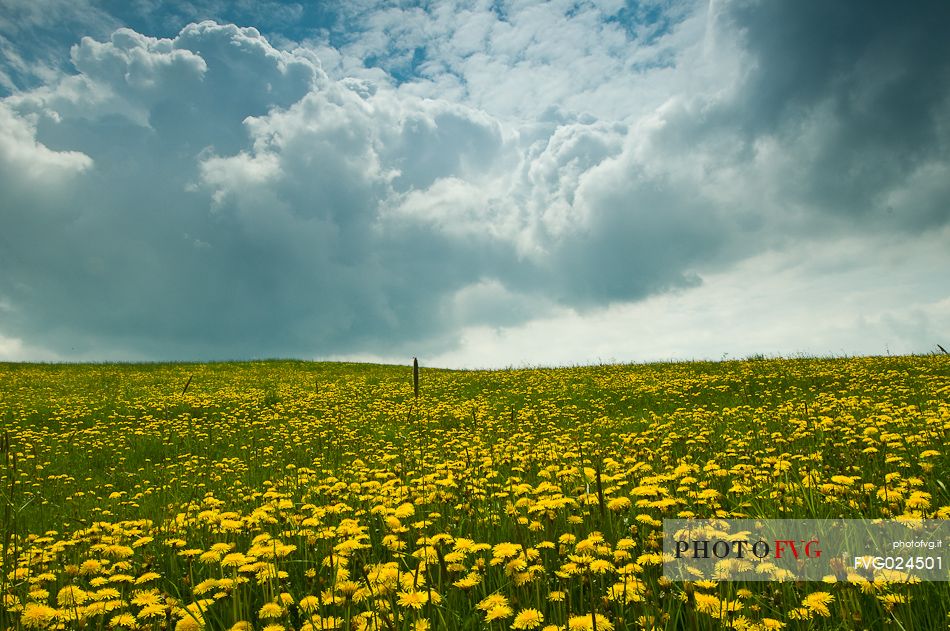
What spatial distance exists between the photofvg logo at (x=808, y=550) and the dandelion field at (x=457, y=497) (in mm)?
118

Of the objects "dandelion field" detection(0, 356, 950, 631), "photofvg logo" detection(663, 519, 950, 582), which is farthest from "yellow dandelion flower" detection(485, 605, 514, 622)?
"photofvg logo" detection(663, 519, 950, 582)

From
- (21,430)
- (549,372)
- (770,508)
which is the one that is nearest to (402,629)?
(770,508)

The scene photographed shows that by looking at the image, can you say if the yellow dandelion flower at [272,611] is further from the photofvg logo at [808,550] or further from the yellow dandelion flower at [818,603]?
the yellow dandelion flower at [818,603]

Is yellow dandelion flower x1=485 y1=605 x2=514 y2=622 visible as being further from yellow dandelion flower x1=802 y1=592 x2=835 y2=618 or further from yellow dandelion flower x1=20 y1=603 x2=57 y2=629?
yellow dandelion flower x1=20 y1=603 x2=57 y2=629

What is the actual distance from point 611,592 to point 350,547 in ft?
5.54

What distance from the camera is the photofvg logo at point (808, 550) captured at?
3.14 meters

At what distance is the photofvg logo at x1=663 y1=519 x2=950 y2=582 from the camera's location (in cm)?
314

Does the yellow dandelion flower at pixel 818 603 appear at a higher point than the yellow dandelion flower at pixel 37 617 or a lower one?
higher

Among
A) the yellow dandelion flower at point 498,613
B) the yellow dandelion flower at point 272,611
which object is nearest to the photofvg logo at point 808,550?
the yellow dandelion flower at point 498,613

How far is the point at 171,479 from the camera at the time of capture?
990 centimetres

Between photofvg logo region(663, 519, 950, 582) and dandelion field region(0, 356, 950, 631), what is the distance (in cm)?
12

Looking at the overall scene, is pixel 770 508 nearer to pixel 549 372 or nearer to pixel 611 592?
pixel 611 592

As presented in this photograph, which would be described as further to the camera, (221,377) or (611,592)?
(221,377)


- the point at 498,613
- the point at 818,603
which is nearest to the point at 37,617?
the point at 498,613
